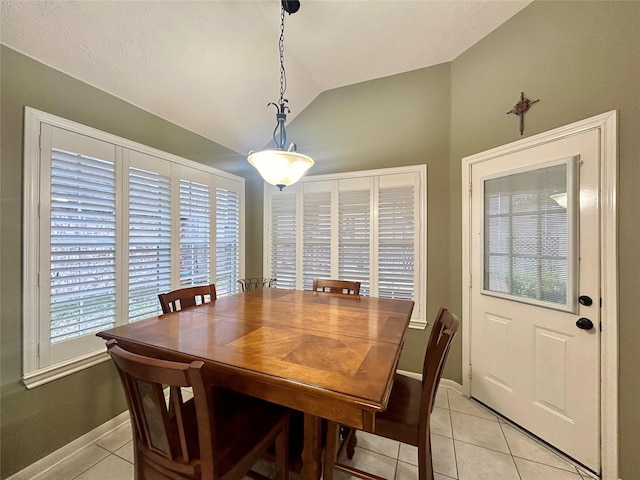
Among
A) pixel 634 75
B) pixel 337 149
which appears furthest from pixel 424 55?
pixel 634 75

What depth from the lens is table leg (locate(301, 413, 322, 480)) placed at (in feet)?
3.56

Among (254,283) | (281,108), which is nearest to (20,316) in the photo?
(281,108)

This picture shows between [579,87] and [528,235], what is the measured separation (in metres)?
0.99

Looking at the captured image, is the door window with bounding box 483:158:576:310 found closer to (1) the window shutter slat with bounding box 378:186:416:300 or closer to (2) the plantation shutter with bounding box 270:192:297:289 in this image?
(1) the window shutter slat with bounding box 378:186:416:300

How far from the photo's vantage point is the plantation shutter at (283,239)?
3281mm

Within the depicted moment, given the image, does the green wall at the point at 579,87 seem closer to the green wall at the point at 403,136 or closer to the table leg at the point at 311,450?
the green wall at the point at 403,136

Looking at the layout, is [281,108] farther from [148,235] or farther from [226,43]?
[148,235]

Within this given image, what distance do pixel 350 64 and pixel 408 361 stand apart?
313 centimetres

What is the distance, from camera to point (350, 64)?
8.56 feet

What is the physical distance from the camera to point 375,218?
2.83 meters

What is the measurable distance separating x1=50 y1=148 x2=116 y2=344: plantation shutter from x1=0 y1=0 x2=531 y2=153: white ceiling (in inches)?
23.5

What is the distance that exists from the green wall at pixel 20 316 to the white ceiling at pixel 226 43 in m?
0.13

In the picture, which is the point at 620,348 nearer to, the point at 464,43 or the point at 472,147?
the point at 472,147

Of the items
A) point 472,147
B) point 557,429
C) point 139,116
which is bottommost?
point 557,429
